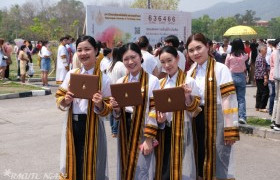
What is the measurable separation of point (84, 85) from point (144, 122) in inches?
24.7

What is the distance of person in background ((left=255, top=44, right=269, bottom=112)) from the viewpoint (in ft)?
30.8

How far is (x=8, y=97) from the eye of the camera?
12094 millimetres

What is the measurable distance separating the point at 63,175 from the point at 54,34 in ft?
75.2

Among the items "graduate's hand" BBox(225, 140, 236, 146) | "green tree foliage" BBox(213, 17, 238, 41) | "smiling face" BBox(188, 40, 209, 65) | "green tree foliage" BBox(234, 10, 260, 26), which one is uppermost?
"green tree foliage" BBox(234, 10, 260, 26)

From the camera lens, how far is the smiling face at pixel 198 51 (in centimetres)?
401

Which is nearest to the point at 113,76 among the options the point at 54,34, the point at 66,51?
the point at 66,51

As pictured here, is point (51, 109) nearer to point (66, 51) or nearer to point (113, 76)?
point (66, 51)

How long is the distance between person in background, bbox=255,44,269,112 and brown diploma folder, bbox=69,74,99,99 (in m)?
6.48

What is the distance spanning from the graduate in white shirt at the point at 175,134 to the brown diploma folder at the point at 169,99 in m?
0.19

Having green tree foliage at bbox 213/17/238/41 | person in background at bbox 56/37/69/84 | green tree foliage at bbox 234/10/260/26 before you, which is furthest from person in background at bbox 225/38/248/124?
green tree foliage at bbox 234/10/260/26

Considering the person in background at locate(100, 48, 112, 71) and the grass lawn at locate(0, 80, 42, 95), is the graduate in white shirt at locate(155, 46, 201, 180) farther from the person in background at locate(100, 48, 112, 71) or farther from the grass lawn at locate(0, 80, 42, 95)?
the grass lawn at locate(0, 80, 42, 95)

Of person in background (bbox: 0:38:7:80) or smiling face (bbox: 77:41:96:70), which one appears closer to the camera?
smiling face (bbox: 77:41:96:70)

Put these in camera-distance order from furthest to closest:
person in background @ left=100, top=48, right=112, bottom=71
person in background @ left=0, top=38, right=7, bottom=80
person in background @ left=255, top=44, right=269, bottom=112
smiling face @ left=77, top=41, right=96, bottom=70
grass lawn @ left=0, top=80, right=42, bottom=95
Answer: person in background @ left=0, top=38, right=7, bottom=80 < grass lawn @ left=0, top=80, right=42, bottom=95 < person in background @ left=255, top=44, right=269, bottom=112 < person in background @ left=100, top=48, right=112, bottom=71 < smiling face @ left=77, top=41, right=96, bottom=70

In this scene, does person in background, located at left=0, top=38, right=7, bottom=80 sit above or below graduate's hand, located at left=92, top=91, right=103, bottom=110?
above
